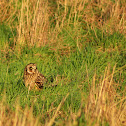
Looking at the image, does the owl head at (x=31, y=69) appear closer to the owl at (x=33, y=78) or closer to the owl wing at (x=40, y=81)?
the owl at (x=33, y=78)

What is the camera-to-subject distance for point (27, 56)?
6.07m

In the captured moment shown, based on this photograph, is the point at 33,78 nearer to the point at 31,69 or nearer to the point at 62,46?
the point at 31,69

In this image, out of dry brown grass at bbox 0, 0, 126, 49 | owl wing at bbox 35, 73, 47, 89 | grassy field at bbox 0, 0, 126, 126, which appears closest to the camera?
grassy field at bbox 0, 0, 126, 126

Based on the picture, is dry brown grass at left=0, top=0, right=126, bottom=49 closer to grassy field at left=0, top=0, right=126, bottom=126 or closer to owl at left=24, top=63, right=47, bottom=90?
grassy field at left=0, top=0, right=126, bottom=126

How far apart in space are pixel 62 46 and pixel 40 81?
1537mm

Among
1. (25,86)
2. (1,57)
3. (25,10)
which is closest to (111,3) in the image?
(25,10)

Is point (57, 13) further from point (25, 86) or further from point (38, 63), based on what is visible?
point (25, 86)

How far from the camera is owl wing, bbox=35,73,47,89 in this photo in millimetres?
4910

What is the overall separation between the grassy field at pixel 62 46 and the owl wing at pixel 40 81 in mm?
90

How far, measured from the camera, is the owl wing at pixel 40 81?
4.91m

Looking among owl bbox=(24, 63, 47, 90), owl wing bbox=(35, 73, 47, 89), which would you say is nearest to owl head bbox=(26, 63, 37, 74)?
owl bbox=(24, 63, 47, 90)

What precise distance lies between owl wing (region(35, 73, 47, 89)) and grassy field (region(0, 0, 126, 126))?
0.09m

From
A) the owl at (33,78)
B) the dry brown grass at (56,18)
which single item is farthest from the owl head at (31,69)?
the dry brown grass at (56,18)

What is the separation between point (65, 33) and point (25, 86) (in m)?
2.12
